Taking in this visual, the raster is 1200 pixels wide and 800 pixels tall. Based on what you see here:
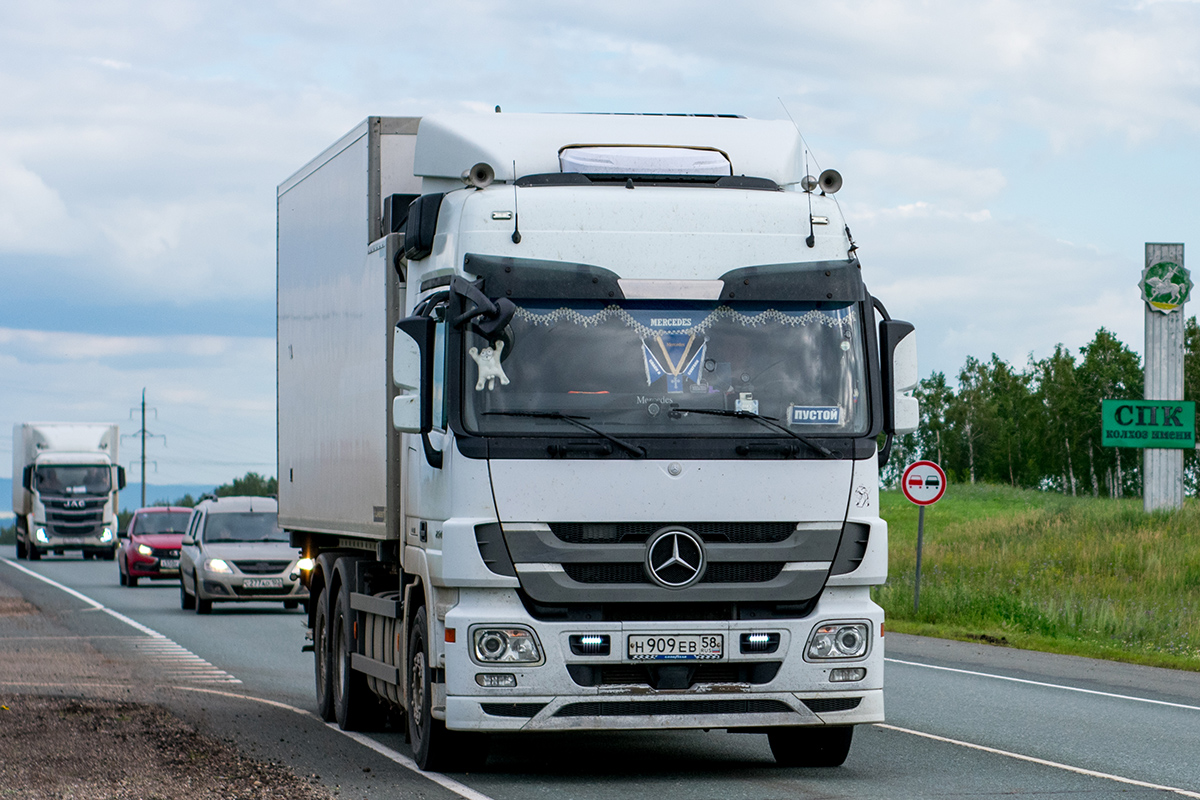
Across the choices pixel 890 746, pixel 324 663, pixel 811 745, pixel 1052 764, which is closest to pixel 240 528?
pixel 324 663

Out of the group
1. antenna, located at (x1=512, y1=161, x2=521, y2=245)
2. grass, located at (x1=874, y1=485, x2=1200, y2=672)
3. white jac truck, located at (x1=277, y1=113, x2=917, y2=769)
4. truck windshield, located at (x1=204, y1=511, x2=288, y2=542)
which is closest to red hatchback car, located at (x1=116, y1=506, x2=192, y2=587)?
truck windshield, located at (x1=204, y1=511, x2=288, y2=542)

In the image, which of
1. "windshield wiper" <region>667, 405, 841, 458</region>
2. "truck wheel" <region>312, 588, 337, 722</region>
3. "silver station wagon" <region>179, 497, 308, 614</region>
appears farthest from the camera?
"silver station wagon" <region>179, 497, 308, 614</region>

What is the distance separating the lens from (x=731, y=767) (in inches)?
405

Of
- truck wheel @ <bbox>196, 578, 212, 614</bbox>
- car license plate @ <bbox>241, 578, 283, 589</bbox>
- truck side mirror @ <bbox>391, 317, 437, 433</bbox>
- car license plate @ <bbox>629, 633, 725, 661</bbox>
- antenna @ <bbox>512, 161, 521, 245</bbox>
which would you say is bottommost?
truck wheel @ <bbox>196, 578, 212, 614</bbox>

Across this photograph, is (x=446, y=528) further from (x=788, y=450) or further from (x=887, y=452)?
(x=887, y=452)

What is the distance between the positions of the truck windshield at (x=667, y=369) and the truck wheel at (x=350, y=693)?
357cm

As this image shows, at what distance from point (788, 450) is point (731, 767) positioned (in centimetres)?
220

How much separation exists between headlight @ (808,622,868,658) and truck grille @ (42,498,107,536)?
4859cm

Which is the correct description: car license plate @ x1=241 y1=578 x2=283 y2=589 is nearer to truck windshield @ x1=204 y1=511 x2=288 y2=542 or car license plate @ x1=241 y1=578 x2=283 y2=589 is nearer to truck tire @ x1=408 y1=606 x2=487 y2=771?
truck windshield @ x1=204 y1=511 x2=288 y2=542

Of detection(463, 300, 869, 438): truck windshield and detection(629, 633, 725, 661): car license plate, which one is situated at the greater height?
detection(463, 300, 869, 438): truck windshield

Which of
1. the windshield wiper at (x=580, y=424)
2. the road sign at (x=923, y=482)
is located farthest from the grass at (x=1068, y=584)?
the windshield wiper at (x=580, y=424)

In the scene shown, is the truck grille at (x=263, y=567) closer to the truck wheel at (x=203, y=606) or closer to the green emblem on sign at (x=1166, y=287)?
the truck wheel at (x=203, y=606)

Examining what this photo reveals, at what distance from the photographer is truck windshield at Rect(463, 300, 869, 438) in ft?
29.8

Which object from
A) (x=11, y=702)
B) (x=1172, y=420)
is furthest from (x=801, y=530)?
(x=1172, y=420)
